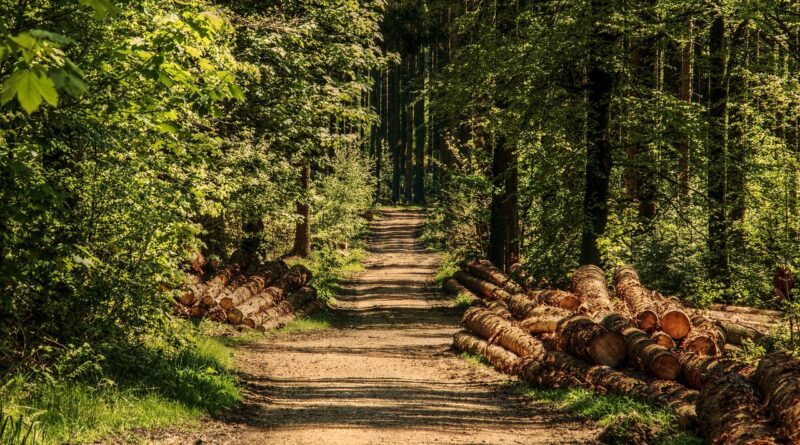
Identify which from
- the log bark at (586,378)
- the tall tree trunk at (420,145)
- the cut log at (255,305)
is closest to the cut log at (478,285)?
the cut log at (255,305)

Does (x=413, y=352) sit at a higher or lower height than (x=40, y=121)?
lower

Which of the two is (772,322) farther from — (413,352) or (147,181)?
(147,181)

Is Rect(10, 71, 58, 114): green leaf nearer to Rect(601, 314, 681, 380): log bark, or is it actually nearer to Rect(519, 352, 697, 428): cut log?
Rect(519, 352, 697, 428): cut log

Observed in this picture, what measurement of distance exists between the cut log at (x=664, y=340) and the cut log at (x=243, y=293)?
946 cm

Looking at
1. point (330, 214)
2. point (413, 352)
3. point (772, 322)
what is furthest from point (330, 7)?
point (330, 214)

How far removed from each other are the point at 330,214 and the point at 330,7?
14774 mm

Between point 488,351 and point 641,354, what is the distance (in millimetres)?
4104

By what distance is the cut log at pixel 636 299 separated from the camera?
10531 mm

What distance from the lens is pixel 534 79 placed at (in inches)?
607

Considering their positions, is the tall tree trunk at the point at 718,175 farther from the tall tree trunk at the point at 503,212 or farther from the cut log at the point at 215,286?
the cut log at the point at 215,286

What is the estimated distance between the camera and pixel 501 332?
1316 centimetres

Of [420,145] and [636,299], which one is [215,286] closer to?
[636,299]

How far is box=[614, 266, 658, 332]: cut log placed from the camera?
10.5 meters

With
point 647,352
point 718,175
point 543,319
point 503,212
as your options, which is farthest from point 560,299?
point 503,212
